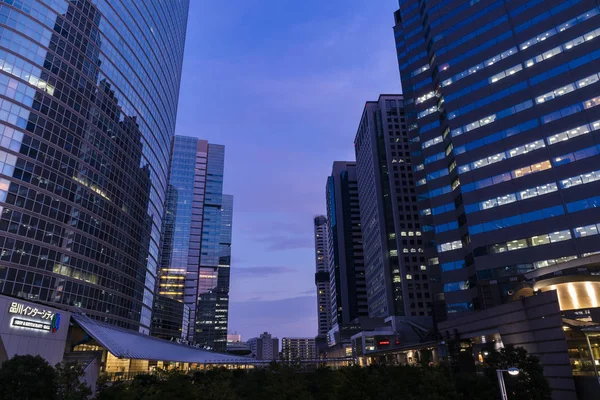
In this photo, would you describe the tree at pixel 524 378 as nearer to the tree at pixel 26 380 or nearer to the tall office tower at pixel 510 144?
the tall office tower at pixel 510 144

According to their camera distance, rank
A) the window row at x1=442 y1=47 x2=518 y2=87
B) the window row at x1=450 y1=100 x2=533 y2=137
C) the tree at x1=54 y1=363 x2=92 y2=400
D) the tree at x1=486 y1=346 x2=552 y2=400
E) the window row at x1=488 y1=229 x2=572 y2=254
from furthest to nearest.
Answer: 1. the window row at x1=442 y1=47 x2=518 y2=87
2. the window row at x1=450 y1=100 x2=533 y2=137
3. the window row at x1=488 y1=229 x2=572 y2=254
4. the tree at x1=486 y1=346 x2=552 y2=400
5. the tree at x1=54 y1=363 x2=92 y2=400

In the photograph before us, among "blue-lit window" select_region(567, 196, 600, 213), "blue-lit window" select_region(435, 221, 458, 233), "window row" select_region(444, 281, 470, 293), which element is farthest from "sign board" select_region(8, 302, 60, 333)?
"blue-lit window" select_region(567, 196, 600, 213)

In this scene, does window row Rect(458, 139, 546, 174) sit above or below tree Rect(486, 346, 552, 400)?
above

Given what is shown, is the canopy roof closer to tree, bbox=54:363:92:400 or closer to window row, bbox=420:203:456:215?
tree, bbox=54:363:92:400

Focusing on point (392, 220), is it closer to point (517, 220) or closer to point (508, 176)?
point (508, 176)

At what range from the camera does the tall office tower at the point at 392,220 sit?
15588 centimetres

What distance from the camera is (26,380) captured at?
30891 mm

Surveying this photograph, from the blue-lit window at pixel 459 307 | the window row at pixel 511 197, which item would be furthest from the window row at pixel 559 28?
the blue-lit window at pixel 459 307

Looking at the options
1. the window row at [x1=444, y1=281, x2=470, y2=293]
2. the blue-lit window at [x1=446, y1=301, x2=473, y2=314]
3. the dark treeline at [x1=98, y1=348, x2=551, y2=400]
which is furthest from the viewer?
the window row at [x1=444, y1=281, x2=470, y2=293]

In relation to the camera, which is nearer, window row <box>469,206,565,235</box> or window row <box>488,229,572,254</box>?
window row <box>488,229,572,254</box>

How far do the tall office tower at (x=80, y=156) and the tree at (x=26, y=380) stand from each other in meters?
35.7

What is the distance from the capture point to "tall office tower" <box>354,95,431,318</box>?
156 metres

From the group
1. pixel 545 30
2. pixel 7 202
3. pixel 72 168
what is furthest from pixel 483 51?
pixel 7 202

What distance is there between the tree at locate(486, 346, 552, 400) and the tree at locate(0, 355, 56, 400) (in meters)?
40.2
